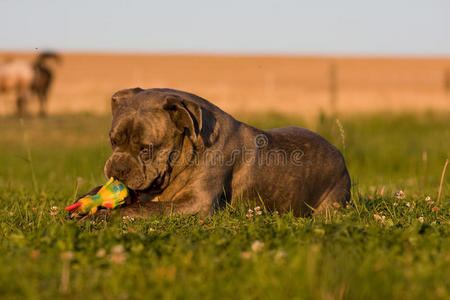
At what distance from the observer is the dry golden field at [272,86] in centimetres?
2498

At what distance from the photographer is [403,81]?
55.5 metres

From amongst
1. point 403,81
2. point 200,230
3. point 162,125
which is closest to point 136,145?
point 162,125

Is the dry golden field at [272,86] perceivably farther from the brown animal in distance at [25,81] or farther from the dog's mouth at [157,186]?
the dog's mouth at [157,186]

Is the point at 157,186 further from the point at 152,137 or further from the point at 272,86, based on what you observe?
the point at 272,86

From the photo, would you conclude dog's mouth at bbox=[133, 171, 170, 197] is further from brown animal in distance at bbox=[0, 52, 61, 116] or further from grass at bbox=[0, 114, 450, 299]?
brown animal in distance at bbox=[0, 52, 61, 116]

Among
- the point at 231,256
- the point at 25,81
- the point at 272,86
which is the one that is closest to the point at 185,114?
the point at 231,256

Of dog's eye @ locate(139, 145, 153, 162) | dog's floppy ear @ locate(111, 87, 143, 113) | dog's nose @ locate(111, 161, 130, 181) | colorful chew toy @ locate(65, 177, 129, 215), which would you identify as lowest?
colorful chew toy @ locate(65, 177, 129, 215)

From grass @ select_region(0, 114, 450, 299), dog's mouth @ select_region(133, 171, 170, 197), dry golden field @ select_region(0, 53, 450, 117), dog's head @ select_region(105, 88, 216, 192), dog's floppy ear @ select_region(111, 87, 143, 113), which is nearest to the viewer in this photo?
grass @ select_region(0, 114, 450, 299)

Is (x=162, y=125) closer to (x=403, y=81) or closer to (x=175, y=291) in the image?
(x=175, y=291)

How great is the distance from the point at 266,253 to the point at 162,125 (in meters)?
2.06

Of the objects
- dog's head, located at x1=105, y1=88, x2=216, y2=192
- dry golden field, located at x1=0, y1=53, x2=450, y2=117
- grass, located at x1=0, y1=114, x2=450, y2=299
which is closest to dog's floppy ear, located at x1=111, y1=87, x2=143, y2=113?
dog's head, located at x1=105, y1=88, x2=216, y2=192

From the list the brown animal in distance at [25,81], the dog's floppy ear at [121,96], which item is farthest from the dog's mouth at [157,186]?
the brown animal in distance at [25,81]

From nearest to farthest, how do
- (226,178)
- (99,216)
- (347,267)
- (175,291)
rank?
1. (175,291)
2. (347,267)
3. (99,216)
4. (226,178)

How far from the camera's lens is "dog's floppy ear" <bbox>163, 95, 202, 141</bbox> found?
17.3 feet
